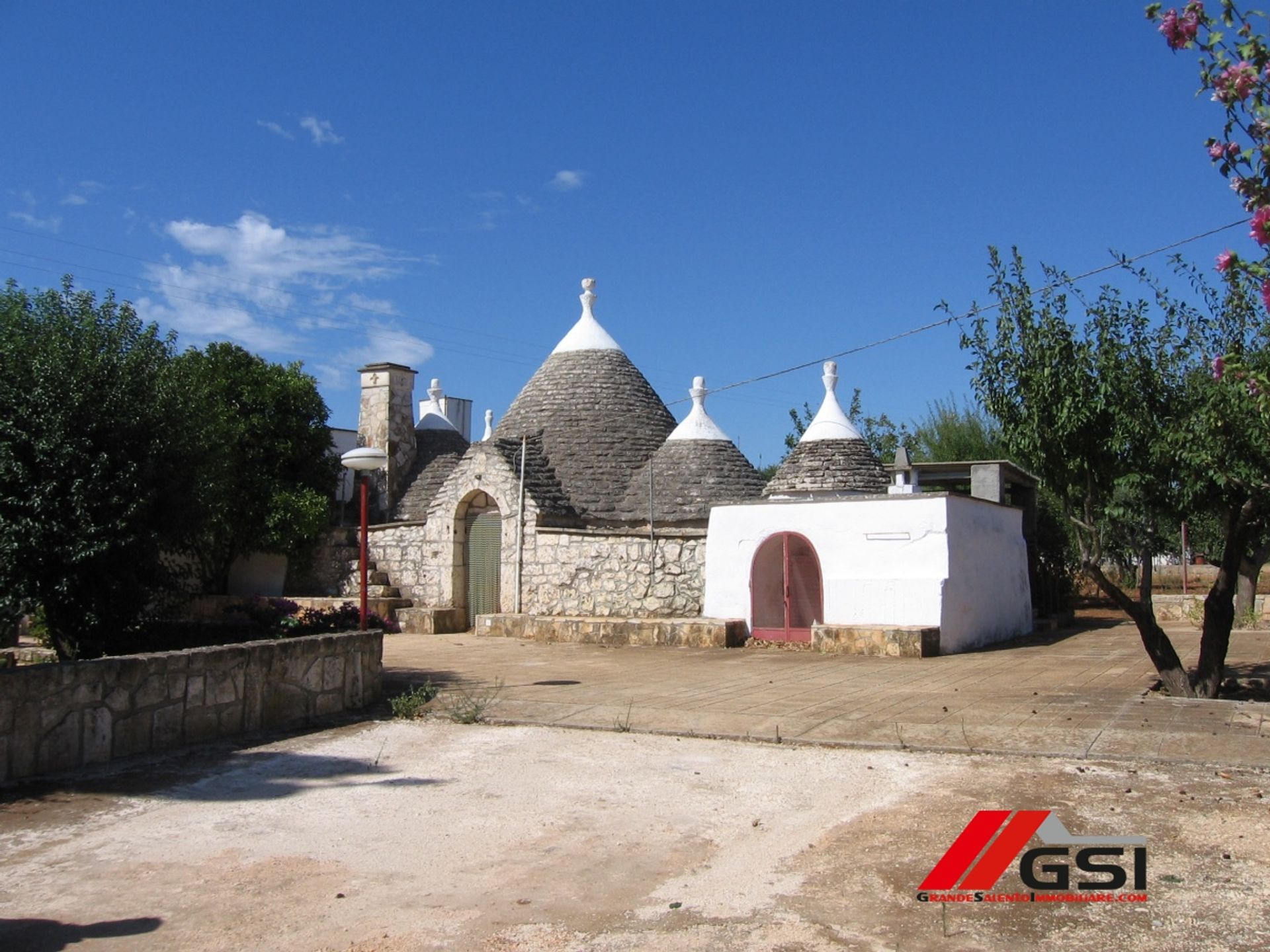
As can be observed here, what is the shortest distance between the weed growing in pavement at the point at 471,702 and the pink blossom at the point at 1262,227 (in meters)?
6.46

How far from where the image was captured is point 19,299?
33.9 feet

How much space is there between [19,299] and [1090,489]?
33.6 ft

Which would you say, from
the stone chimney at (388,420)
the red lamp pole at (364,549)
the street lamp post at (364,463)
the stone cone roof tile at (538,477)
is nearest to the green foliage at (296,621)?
the red lamp pole at (364,549)

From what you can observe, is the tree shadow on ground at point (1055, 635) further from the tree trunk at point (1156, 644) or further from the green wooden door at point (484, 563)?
the green wooden door at point (484, 563)

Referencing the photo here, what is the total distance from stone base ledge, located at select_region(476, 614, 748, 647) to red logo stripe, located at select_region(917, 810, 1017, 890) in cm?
989

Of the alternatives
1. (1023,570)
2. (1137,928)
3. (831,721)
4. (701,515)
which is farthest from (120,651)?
(1023,570)

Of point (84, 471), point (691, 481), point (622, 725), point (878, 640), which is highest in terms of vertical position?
point (691, 481)

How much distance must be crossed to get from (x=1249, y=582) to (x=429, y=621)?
563 inches

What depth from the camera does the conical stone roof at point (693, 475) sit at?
1927 cm

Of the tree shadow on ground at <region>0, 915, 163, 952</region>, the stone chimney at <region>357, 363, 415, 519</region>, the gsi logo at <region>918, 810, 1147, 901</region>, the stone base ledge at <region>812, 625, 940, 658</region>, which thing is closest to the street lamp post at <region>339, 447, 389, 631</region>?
the tree shadow on ground at <region>0, 915, 163, 952</region>

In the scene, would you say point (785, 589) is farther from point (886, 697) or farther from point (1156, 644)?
point (1156, 644)

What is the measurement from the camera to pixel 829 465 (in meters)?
18.4

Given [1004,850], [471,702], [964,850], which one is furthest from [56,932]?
[471,702]

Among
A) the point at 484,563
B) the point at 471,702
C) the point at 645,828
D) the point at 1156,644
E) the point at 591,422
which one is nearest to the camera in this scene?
the point at 645,828
